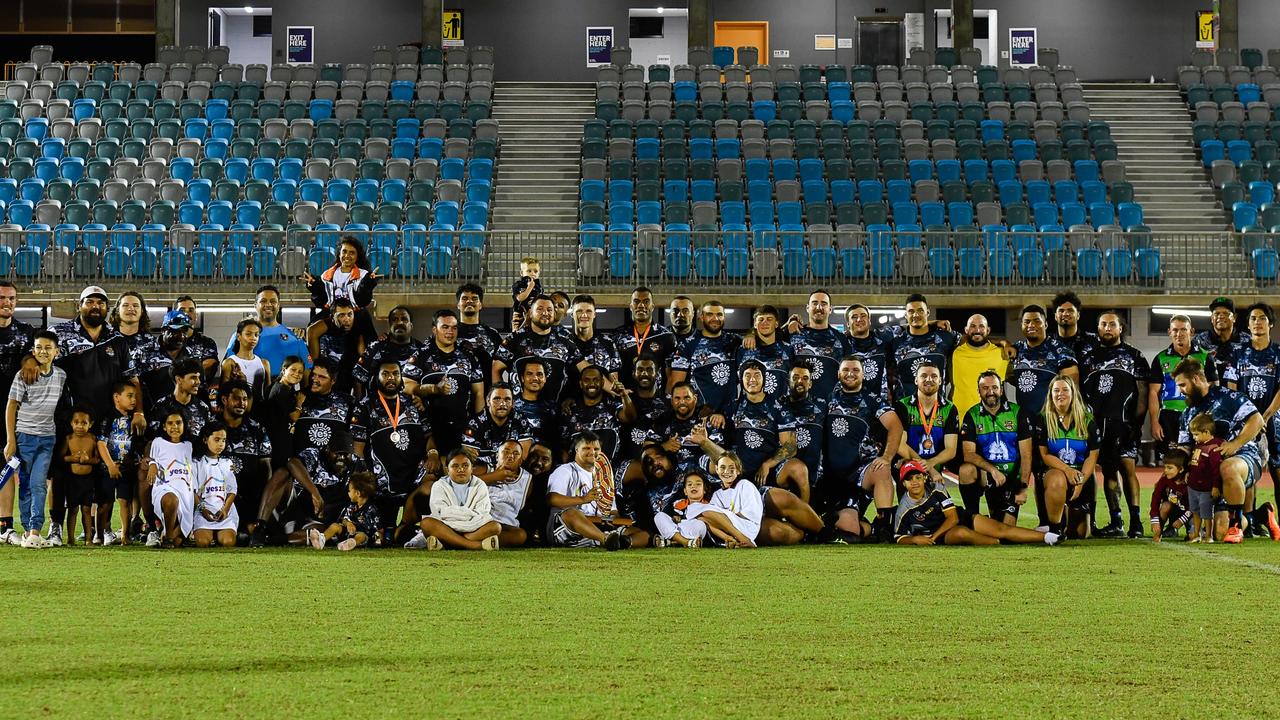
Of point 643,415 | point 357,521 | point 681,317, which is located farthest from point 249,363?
point 681,317

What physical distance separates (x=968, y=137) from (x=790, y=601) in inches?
721

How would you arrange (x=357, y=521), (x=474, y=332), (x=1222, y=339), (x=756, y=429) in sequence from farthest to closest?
1. (x=1222, y=339)
2. (x=474, y=332)
3. (x=756, y=429)
4. (x=357, y=521)

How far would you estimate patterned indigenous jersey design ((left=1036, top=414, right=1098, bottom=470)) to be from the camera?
9.94 m

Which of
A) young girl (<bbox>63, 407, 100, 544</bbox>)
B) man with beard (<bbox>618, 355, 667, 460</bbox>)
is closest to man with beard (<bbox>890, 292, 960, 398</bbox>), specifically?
man with beard (<bbox>618, 355, 667, 460</bbox>)

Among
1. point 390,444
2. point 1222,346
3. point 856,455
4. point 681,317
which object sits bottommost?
point 856,455

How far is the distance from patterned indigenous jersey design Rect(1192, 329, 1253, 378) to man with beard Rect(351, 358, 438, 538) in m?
5.98

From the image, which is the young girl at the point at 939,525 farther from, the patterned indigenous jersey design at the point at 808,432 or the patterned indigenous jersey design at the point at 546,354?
the patterned indigenous jersey design at the point at 546,354

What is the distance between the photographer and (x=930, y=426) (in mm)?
9969

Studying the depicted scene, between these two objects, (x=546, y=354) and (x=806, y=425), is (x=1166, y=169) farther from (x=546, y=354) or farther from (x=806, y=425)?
(x=546, y=354)

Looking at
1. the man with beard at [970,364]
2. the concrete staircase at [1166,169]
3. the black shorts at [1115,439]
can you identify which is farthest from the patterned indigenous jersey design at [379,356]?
the concrete staircase at [1166,169]

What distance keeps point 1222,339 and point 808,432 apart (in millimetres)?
3319

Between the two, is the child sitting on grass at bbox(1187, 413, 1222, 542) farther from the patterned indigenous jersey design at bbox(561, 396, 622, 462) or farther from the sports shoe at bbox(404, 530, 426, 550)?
the sports shoe at bbox(404, 530, 426, 550)

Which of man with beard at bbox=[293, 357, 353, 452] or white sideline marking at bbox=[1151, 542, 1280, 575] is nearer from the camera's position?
white sideline marking at bbox=[1151, 542, 1280, 575]

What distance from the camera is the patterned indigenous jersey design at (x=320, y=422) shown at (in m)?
9.69
